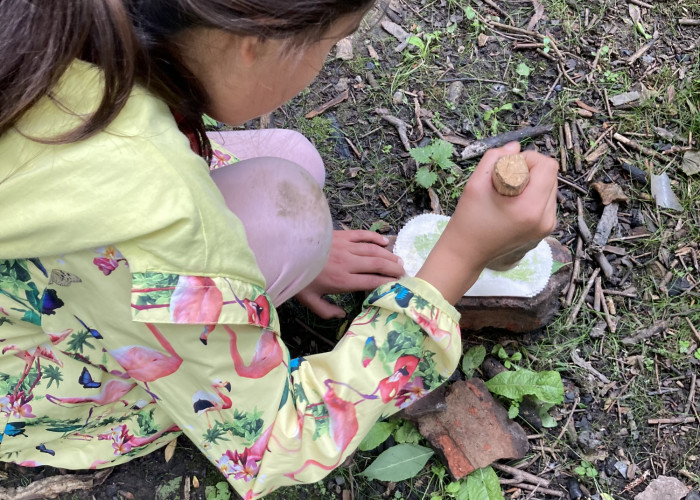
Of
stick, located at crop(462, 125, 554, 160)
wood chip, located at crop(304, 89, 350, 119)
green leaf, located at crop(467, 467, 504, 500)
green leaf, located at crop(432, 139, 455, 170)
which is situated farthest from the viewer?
wood chip, located at crop(304, 89, 350, 119)

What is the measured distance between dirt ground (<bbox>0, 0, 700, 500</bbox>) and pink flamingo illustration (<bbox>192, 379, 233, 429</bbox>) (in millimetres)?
821

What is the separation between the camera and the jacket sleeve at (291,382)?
4.13 feet

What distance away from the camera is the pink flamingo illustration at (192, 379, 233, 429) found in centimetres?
129

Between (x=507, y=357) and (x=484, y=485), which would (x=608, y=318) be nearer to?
(x=507, y=357)

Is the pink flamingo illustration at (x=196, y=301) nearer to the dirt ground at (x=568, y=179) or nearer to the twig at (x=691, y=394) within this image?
the dirt ground at (x=568, y=179)

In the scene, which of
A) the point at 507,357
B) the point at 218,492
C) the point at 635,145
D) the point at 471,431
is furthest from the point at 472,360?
the point at 635,145

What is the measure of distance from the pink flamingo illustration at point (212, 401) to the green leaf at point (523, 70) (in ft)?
7.07

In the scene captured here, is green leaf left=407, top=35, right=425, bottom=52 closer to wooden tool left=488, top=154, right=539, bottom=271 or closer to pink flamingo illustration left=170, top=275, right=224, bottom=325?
wooden tool left=488, top=154, right=539, bottom=271

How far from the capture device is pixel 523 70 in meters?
2.77

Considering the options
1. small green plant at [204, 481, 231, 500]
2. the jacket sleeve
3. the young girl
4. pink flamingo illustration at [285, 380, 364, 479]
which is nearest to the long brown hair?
the young girl

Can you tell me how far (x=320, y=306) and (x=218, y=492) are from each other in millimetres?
742

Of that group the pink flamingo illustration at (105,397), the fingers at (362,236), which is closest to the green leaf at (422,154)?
the fingers at (362,236)

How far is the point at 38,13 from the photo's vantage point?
0.93 meters

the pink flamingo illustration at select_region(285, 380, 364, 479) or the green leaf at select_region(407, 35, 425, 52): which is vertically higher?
the green leaf at select_region(407, 35, 425, 52)
